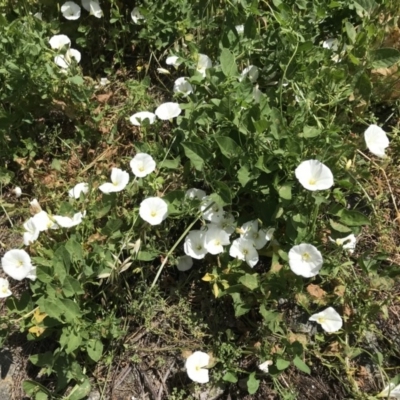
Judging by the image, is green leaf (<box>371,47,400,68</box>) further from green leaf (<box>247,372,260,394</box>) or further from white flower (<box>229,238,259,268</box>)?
green leaf (<box>247,372,260,394</box>)

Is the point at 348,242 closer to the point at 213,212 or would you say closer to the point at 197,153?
the point at 213,212

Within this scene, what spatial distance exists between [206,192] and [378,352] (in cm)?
89

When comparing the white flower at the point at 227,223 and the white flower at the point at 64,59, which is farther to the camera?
the white flower at the point at 64,59

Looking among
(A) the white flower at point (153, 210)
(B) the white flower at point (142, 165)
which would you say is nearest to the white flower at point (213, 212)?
(A) the white flower at point (153, 210)

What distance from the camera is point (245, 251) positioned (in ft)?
6.38

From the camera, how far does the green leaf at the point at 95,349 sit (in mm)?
1872

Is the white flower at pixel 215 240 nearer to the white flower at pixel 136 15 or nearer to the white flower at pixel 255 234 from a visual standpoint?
the white flower at pixel 255 234

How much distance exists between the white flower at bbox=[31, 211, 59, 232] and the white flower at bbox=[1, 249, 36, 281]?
0.35ft

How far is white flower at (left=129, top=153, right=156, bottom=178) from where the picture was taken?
201cm

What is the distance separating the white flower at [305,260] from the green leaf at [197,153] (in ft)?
1.49

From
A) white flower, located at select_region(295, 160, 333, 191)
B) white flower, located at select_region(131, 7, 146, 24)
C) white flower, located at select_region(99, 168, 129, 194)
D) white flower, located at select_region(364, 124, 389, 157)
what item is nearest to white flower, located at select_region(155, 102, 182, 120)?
white flower, located at select_region(99, 168, 129, 194)

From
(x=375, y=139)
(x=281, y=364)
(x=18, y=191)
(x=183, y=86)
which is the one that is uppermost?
(x=183, y=86)

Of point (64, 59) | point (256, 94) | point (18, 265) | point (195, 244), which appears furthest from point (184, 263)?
point (64, 59)

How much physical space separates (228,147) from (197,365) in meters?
0.79
